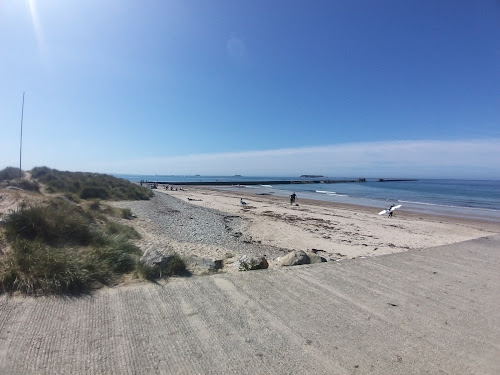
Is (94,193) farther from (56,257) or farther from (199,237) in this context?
(56,257)

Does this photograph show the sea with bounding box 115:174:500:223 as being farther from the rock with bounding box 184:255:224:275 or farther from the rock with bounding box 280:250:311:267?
the rock with bounding box 184:255:224:275

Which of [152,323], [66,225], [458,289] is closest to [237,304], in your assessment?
[152,323]

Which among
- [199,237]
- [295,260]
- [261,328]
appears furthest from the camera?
[199,237]

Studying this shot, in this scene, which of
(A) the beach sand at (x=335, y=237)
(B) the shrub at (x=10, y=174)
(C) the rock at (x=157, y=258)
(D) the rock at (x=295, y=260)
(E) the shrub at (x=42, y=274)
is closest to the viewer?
(E) the shrub at (x=42, y=274)

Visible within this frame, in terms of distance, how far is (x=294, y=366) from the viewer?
8.02 ft

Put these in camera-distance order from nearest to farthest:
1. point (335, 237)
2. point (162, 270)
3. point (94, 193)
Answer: point (162, 270)
point (335, 237)
point (94, 193)

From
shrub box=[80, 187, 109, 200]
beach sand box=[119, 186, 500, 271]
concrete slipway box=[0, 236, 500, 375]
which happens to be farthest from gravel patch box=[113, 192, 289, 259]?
shrub box=[80, 187, 109, 200]

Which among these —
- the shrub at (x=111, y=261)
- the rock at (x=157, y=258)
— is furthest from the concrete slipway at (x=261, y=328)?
the shrub at (x=111, y=261)

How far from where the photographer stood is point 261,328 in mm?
2967

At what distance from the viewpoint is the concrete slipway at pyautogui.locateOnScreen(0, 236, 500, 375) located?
2422 mm

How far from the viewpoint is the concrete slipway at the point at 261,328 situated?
242 cm

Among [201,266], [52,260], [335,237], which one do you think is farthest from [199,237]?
[52,260]

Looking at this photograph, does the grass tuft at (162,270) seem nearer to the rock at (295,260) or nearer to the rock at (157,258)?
the rock at (157,258)

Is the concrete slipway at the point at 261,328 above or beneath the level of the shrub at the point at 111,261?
beneath
